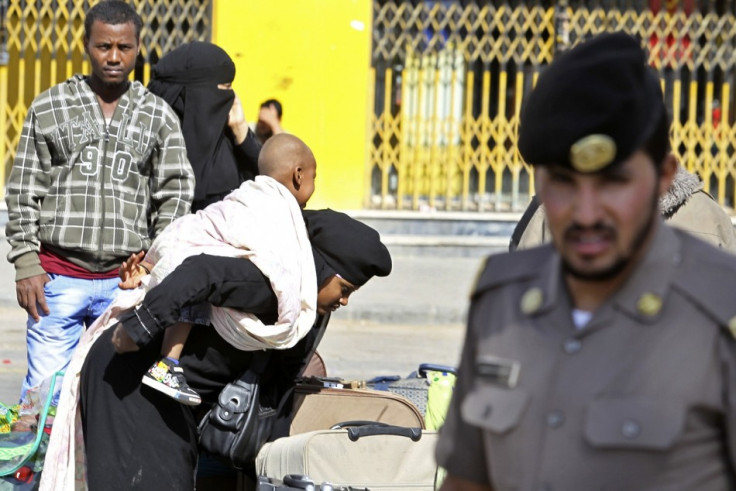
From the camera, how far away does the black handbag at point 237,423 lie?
3.98m

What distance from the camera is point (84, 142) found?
16.0 feet

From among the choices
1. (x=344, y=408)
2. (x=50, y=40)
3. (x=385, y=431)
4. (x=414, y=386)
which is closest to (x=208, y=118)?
(x=414, y=386)

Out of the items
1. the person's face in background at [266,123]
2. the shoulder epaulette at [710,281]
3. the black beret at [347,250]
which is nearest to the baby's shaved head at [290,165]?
the black beret at [347,250]

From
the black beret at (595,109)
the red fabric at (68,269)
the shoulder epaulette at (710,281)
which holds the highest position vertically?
the black beret at (595,109)

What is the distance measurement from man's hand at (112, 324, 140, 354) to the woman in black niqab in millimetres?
1470

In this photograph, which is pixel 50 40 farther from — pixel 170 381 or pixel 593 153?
pixel 593 153

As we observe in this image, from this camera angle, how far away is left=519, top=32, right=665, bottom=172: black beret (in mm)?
1820

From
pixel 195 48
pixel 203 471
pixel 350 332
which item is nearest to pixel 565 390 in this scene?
pixel 203 471

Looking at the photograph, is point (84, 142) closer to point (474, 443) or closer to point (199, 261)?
point (199, 261)

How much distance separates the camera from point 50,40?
11.6m

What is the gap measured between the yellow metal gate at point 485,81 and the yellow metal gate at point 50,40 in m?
1.84

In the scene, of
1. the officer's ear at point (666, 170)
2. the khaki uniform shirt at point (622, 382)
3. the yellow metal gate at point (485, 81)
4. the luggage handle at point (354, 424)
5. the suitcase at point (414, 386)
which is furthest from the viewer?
the yellow metal gate at point (485, 81)

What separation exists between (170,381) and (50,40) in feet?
27.6

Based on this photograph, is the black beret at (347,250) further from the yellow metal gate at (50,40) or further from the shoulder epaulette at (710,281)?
the yellow metal gate at (50,40)
